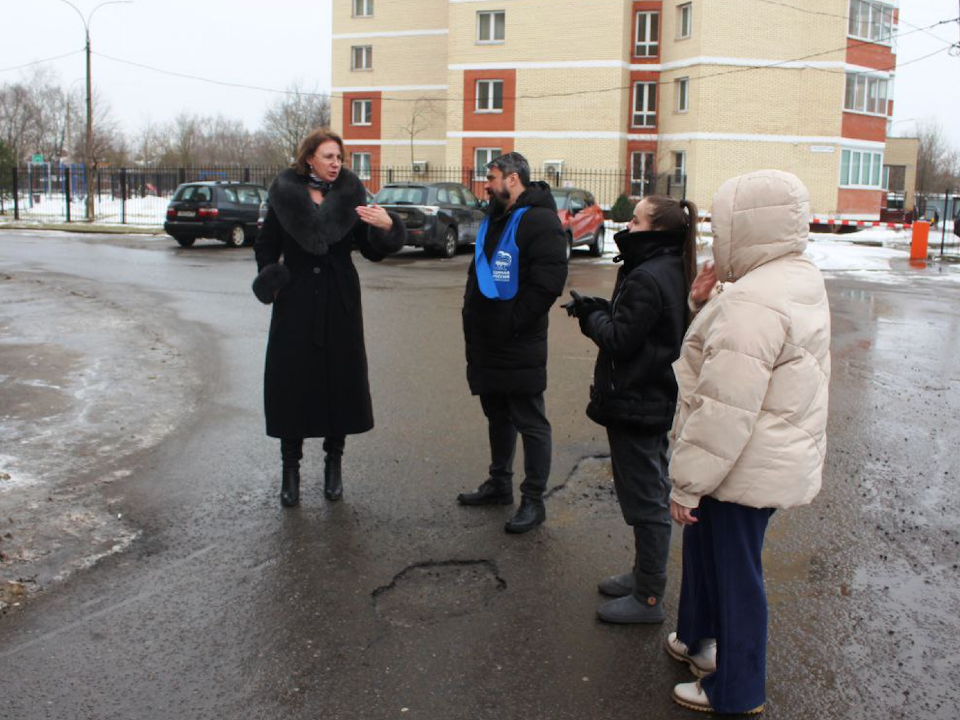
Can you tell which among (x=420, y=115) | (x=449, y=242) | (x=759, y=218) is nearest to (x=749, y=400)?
(x=759, y=218)

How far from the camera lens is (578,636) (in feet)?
12.7

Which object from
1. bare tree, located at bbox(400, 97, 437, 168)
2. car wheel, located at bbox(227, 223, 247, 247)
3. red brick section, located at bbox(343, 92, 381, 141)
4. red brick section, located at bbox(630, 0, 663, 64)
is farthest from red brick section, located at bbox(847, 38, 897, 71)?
car wheel, located at bbox(227, 223, 247, 247)

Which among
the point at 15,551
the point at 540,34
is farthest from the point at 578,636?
the point at 540,34

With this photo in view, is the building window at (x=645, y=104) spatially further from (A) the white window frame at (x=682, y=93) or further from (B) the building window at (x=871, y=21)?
(B) the building window at (x=871, y=21)

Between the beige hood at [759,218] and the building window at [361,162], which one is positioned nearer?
the beige hood at [759,218]

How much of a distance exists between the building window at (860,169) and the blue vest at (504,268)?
39727 millimetres

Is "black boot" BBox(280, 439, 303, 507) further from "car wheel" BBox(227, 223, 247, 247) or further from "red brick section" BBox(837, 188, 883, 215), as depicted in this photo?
"red brick section" BBox(837, 188, 883, 215)

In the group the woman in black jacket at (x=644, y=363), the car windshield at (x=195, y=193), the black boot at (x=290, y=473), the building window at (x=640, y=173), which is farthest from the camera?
the building window at (x=640, y=173)

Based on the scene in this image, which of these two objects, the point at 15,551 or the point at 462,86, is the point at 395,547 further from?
the point at 462,86

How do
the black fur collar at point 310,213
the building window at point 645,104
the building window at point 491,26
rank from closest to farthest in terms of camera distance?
the black fur collar at point 310,213
the building window at point 645,104
the building window at point 491,26

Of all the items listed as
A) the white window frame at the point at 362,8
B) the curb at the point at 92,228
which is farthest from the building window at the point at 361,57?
the curb at the point at 92,228

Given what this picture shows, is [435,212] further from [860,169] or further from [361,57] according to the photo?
[361,57]

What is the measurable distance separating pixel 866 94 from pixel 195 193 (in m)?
30.0

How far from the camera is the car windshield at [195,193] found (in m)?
24.9
